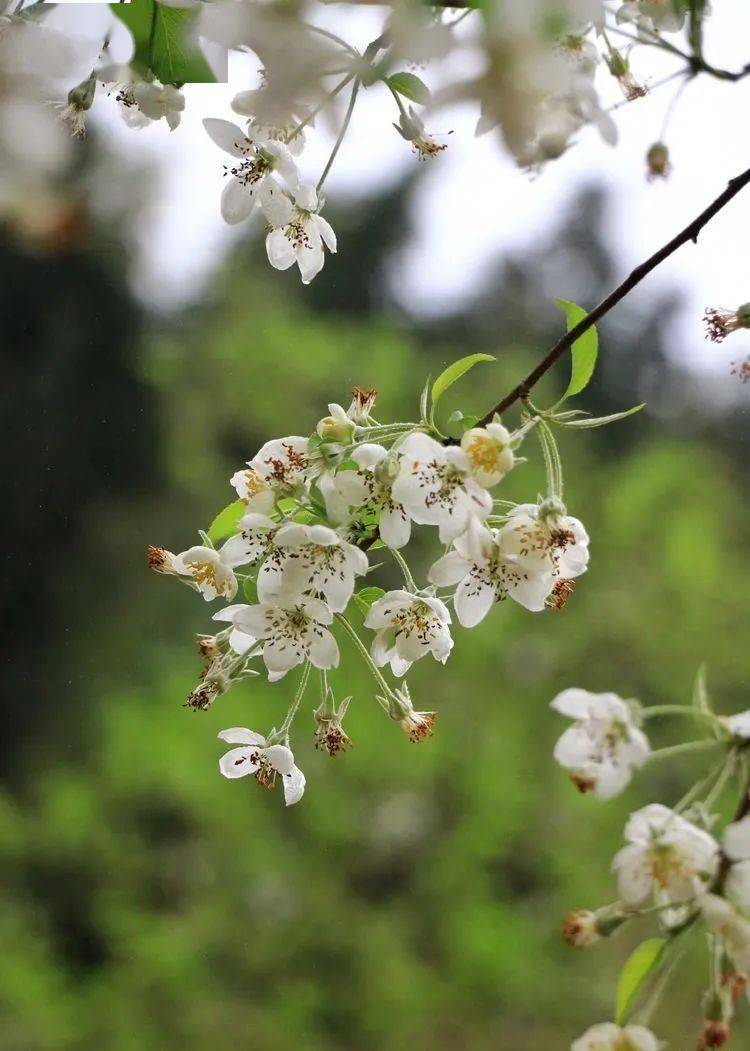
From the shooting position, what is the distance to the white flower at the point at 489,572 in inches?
16.5

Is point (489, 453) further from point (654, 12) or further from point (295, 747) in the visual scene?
point (295, 747)

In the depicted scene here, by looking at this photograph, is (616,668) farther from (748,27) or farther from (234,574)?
(234,574)

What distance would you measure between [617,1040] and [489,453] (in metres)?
0.19

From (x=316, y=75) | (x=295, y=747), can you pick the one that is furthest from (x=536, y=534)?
(x=295, y=747)

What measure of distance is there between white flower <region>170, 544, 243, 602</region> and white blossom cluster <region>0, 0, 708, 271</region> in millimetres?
151

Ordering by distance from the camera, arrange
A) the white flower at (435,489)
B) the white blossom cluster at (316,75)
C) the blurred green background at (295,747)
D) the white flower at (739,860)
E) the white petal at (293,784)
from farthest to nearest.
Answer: the blurred green background at (295,747), the white petal at (293,784), the white flower at (435,489), the white flower at (739,860), the white blossom cluster at (316,75)

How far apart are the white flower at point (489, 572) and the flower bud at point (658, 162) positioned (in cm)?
14

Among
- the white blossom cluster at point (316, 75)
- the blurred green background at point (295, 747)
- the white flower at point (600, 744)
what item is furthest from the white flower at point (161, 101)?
the blurred green background at point (295, 747)

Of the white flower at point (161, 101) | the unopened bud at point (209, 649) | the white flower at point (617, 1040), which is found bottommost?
the white flower at point (617, 1040)

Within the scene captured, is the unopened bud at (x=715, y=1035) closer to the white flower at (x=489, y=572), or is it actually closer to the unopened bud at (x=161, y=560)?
the white flower at (x=489, y=572)

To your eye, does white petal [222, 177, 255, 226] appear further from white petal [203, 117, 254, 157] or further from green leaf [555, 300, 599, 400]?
green leaf [555, 300, 599, 400]

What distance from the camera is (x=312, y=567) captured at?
1.36 ft

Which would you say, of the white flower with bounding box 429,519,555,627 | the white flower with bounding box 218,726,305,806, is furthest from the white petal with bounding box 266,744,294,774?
the white flower with bounding box 429,519,555,627

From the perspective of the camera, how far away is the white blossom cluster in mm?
208
